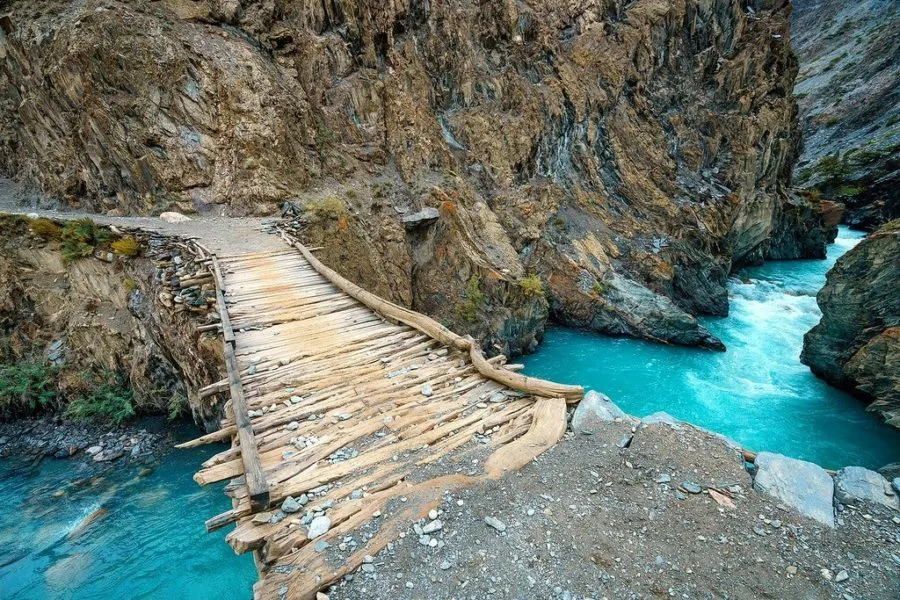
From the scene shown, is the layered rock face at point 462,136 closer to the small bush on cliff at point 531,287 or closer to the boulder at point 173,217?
the small bush on cliff at point 531,287

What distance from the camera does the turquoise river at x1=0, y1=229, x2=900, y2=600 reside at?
323 inches

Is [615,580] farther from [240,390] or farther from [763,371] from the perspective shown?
[763,371]

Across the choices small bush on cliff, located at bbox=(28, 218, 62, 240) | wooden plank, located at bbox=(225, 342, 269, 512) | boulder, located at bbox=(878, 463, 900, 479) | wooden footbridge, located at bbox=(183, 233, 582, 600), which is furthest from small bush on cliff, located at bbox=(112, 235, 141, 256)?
boulder, located at bbox=(878, 463, 900, 479)

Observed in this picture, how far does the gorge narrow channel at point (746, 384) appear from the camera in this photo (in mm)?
13047

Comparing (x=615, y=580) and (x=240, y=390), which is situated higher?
(x=240, y=390)

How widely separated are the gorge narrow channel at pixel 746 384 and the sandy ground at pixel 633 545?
11.9 meters

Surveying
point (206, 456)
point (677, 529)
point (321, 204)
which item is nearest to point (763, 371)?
Result: point (677, 529)

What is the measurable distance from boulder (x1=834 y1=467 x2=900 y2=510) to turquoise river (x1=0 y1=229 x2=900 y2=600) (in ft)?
31.5

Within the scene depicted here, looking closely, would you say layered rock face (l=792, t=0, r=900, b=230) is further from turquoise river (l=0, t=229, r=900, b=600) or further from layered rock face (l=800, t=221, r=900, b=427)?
layered rock face (l=800, t=221, r=900, b=427)

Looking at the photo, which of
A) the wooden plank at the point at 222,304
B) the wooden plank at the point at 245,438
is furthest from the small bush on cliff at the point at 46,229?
the wooden plank at the point at 245,438

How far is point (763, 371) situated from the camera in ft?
56.9

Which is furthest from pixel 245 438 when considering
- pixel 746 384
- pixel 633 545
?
pixel 746 384

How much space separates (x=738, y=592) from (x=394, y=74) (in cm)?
2178

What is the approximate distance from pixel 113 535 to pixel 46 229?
30.2 feet
